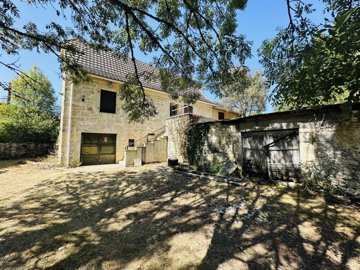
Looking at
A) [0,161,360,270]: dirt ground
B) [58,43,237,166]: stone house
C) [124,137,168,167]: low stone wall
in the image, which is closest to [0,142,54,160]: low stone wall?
[58,43,237,166]: stone house

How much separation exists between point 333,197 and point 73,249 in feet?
20.2

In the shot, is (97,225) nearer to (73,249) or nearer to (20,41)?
→ (73,249)

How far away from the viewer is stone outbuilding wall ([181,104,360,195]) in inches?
191

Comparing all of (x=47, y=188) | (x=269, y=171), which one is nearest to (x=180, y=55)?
(x=269, y=171)

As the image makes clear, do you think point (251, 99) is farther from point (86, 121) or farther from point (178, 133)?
point (86, 121)

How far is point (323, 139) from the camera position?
534 centimetres

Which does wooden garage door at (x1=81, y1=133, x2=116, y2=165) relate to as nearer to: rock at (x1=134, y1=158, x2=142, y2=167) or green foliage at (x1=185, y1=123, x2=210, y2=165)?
rock at (x1=134, y1=158, x2=142, y2=167)

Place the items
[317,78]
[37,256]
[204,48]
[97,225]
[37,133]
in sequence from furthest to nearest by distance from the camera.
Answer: [37,133], [204,48], [317,78], [97,225], [37,256]

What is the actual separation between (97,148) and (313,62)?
414 inches

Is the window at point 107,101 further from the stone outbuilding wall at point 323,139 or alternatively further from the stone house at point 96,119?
the stone outbuilding wall at point 323,139

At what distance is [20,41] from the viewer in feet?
16.5

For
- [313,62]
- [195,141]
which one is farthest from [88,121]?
[313,62]

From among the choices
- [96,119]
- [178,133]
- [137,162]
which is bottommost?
[137,162]

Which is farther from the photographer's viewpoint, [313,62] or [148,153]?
[148,153]
